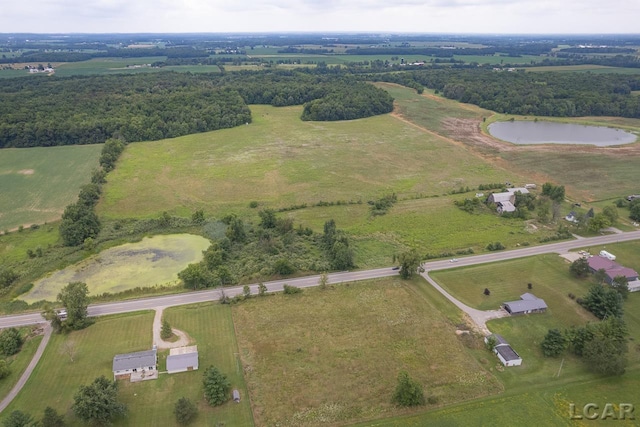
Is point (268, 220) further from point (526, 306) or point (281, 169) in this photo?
point (526, 306)

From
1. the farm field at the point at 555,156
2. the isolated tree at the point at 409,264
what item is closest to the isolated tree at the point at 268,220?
the isolated tree at the point at 409,264

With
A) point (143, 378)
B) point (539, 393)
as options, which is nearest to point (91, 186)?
point (143, 378)

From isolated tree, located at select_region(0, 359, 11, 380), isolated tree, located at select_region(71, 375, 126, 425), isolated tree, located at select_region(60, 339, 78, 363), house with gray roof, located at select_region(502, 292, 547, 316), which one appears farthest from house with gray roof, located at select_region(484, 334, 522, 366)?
isolated tree, located at select_region(0, 359, 11, 380)

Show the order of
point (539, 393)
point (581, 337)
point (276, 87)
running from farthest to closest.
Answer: point (276, 87) → point (581, 337) → point (539, 393)

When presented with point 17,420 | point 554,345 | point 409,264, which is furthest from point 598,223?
point 17,420

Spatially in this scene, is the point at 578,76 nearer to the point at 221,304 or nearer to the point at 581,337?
the point at 581,337

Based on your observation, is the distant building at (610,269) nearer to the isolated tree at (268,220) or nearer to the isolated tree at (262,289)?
the isolated tree at (262,289)

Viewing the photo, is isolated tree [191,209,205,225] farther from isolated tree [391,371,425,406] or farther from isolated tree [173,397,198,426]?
isolated tree [391,371,425,406]

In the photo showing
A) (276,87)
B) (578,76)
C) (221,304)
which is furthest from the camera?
(578,76)
